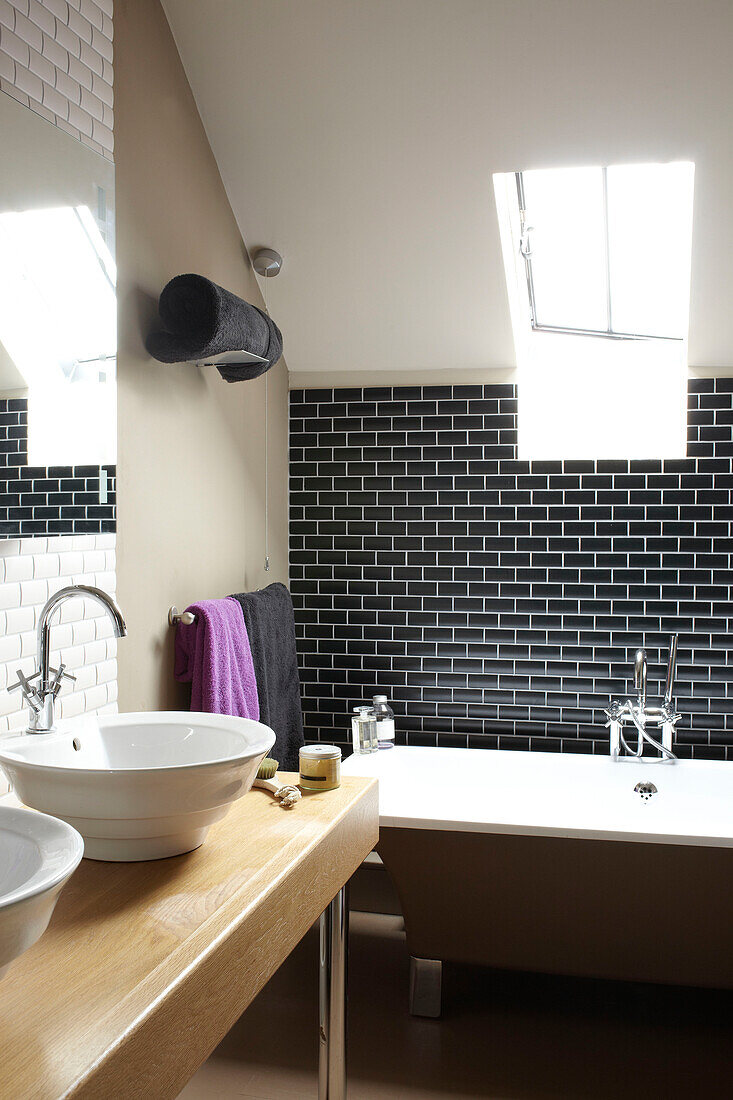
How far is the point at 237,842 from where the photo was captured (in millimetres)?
1687

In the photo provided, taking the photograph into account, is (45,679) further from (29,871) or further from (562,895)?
(562,895)

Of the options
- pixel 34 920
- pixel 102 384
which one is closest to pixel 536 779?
pixel 102 384

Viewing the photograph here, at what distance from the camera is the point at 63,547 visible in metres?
2.08

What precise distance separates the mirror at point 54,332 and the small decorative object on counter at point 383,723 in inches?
71.5

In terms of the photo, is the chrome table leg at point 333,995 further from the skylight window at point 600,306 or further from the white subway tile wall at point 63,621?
the skylight window at point 600,306

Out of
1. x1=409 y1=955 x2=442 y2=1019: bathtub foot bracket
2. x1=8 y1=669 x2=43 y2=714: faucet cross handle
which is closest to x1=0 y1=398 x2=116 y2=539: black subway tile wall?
x1=8 y1=669 x2=43 y2=714: faucet cross handle

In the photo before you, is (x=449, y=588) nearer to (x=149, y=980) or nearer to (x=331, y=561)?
(x=331, y=561)

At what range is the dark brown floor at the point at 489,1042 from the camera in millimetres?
2566

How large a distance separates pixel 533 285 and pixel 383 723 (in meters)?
1.90

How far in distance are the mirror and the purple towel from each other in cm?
60

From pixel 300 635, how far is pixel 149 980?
9.12ft

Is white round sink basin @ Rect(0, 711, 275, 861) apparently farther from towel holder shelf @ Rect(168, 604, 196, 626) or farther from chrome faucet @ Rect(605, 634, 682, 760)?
chrome faucet @ Rect(605, 634, 682, 760)

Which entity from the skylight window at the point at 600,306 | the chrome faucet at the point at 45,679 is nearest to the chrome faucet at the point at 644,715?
the skylight window at the point at 600,306

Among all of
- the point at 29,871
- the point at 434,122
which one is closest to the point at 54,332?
the point at 29,871
